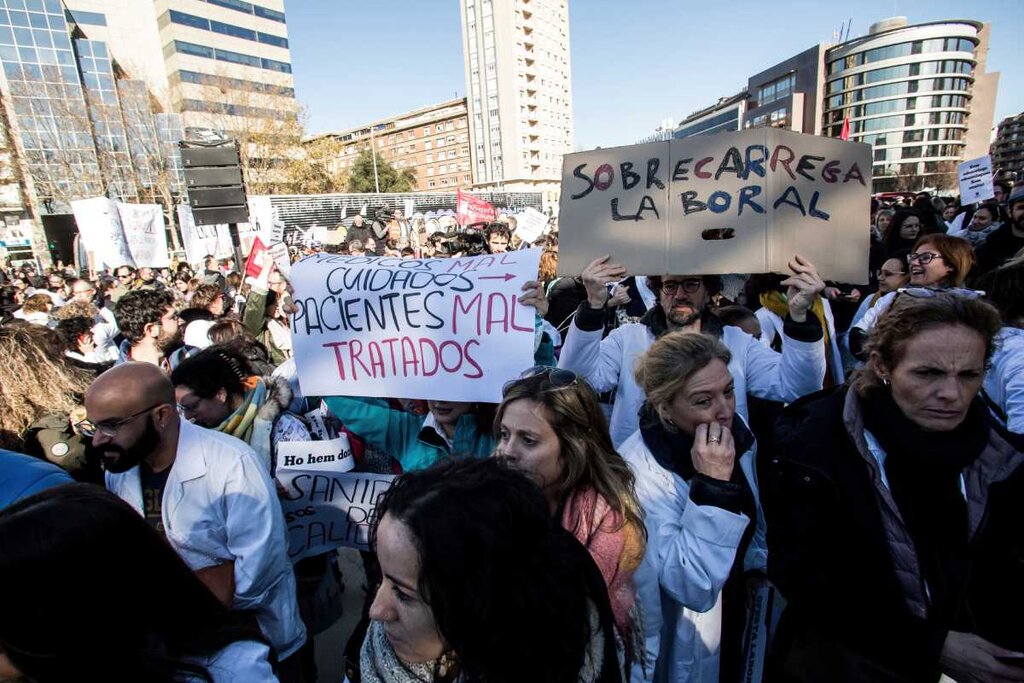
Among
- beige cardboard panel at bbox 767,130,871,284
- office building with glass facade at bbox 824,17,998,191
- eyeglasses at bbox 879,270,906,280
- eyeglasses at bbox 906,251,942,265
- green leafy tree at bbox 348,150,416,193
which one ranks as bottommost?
eyeglasses at bbox 879,270,906,280

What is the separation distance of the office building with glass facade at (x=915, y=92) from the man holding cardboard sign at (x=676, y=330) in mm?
93518

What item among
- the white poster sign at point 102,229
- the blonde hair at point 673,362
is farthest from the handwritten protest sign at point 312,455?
the white poster sign at point 102,229

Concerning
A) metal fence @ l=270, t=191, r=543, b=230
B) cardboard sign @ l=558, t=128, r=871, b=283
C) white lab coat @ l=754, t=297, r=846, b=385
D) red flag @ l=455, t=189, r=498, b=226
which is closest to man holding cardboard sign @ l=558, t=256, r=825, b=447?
cardboard sign @ l=558, t=128, r=871, b=283

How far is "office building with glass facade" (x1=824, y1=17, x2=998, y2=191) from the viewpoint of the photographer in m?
77.6

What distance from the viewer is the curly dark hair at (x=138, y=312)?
340 cm

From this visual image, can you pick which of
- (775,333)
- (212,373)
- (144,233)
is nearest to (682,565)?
(212,373)

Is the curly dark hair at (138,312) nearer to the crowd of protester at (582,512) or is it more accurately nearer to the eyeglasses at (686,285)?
the crowd of protester at (582,512)

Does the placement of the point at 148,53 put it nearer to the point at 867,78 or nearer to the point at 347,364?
the point at 347,364

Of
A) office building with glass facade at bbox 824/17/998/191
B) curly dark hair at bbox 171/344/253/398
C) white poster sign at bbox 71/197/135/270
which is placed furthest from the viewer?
office building with glass facade at bbox 824/17/998/191

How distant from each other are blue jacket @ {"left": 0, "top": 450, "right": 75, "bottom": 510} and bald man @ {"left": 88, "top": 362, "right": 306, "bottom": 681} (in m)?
0.15

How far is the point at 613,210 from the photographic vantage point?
224cm

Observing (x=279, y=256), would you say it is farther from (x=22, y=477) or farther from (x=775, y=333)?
(x=775, y=333)

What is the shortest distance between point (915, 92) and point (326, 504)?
107072mm

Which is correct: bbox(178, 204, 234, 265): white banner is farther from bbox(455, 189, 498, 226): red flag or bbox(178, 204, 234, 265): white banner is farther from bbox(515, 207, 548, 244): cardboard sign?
bbox(515, 207, 548, 244): cardboard sign
